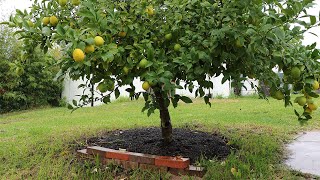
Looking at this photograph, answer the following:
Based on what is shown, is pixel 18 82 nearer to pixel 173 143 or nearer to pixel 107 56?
pixel 173 143

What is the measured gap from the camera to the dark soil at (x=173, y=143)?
343cm

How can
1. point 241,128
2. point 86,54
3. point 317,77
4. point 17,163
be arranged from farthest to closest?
point 241,128 → point 17,163 → point 317,77 → point 86,54

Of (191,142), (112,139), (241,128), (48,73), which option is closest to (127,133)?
(112,139)

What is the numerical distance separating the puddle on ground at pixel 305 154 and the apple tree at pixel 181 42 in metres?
0.79

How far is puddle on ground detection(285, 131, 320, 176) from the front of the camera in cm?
317

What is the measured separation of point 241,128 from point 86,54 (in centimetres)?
322

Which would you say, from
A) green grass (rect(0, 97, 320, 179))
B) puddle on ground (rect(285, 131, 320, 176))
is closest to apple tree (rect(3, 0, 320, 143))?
green grass (rect(0, 97, 320, 179))

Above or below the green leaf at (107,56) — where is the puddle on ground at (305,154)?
below

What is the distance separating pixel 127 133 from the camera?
4.43m

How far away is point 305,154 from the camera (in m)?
3.61

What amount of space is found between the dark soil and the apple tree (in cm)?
55

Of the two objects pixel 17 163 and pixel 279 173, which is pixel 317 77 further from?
pixel 17 163

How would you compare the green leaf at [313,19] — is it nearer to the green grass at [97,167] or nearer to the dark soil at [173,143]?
→ the green grass at [97,167]

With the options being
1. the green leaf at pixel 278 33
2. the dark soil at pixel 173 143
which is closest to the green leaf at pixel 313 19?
the green leaf at pixel 278 33
